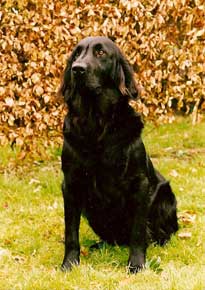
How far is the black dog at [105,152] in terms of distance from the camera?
3812 millimetres

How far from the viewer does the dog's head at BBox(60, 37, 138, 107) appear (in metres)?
3.63

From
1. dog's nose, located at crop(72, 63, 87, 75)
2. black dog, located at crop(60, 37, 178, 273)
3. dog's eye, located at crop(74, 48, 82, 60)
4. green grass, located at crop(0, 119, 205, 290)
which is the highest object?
dog's eye, located at crop(74, 48, 82, 60)

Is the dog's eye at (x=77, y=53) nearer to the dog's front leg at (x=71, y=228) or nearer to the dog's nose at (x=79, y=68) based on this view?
the dog's nose at (x=79, y=68)

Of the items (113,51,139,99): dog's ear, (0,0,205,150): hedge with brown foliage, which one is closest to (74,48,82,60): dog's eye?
(113,51,139,99): dog's ear

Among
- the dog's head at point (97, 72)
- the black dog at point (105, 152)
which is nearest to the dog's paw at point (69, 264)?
the black dog at point (105, 152)

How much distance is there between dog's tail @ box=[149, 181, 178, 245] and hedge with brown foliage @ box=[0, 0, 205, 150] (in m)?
1.66

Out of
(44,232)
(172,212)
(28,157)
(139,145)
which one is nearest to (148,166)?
(139,145)

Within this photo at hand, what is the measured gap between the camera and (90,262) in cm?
403

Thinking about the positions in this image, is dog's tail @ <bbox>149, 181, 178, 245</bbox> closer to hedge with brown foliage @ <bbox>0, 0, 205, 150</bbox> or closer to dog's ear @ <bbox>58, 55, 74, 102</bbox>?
dog's ear @ <bbox>58, 55, 74, 102</bbox>

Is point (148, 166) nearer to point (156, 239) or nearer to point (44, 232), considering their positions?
point (156, 239)

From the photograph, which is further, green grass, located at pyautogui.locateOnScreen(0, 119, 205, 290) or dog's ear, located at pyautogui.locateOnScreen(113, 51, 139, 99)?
dog's ear, located at pyautogui.locateOnScreen(113, 51, 139, 99)

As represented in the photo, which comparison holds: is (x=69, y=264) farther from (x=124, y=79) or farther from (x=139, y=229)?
(x=124, y=79)

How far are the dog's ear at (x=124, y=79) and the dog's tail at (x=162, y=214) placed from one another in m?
0.84

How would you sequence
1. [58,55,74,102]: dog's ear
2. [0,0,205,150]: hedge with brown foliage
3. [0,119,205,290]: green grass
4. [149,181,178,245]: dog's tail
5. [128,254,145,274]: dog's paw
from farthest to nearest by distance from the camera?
[0,0,205,150]: hedge with brown foliage
[149,181,178,245]: dog's tail
[58,55,74,102]: dog's ear
[128,254,145,274]: dog's paw
[0,119,205,290]: green grass
